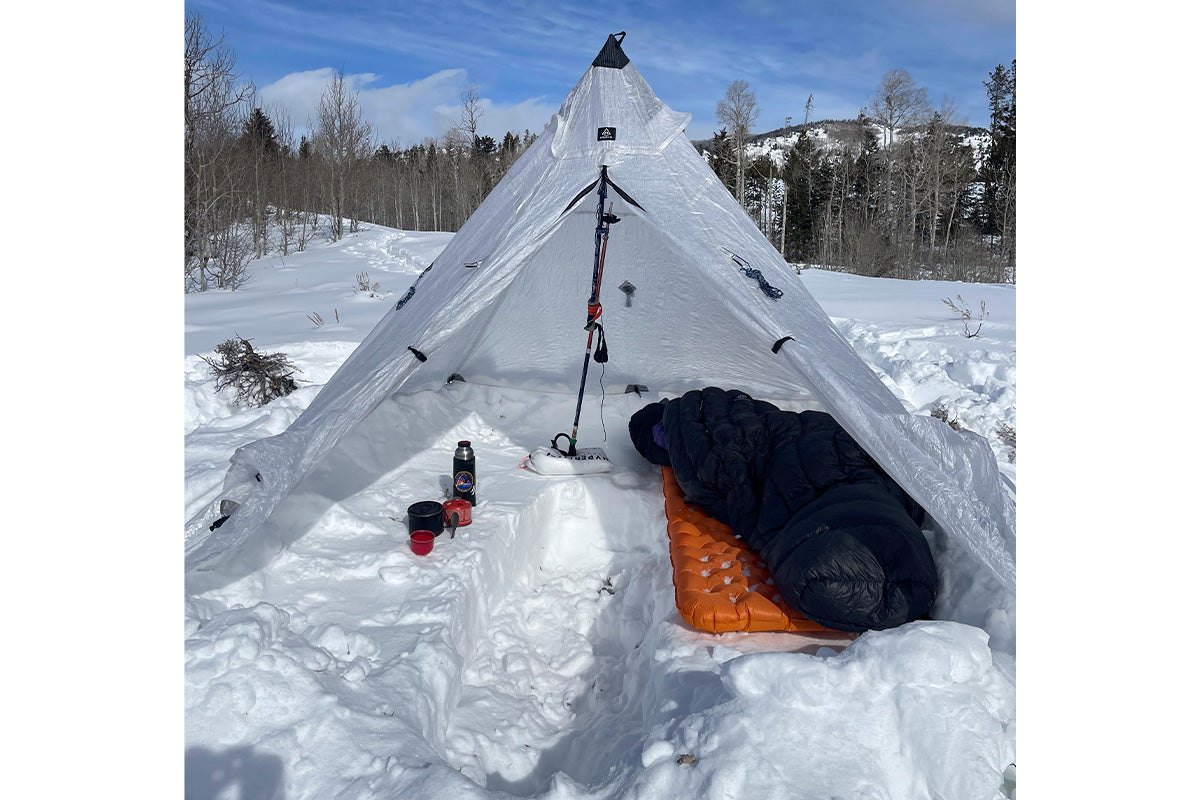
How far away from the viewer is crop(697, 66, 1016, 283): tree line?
17.6m

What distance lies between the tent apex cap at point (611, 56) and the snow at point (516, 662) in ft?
7.13

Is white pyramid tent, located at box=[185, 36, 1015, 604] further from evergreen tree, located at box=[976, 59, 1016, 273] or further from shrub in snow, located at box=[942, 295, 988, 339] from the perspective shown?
evergreen tree, located at box=[976, 59, 1016, 273]

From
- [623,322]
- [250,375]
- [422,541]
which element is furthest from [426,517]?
[250,375]

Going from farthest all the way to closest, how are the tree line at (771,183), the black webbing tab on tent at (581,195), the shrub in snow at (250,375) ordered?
the tree line at (771,183)
the shrub in snow at (250,375)
the black webbing tab on tent at (581,195)

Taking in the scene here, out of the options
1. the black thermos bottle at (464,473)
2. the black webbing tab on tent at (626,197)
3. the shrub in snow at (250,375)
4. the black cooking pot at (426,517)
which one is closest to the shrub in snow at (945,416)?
the black webbing tab on tent at (626,197)

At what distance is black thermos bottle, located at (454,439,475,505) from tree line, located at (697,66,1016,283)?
1528cm

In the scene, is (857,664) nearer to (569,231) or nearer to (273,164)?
(569,231)

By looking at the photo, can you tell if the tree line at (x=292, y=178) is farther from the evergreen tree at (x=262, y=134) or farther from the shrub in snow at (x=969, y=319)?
the shrub in snow at (x=969, y=319)

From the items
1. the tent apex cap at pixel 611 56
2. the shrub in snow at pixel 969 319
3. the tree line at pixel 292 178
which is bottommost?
the shrub in snow at pixel 969 319

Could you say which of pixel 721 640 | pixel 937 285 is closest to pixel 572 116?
pixel 721 640

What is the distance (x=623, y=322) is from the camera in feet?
15.8

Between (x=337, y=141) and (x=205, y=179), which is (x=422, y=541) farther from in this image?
(x=337, y=141)

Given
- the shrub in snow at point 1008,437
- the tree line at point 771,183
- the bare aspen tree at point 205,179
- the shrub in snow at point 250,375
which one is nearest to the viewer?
the shrub in snow at point 1008,437

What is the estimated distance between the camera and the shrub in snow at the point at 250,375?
4.79 meters
